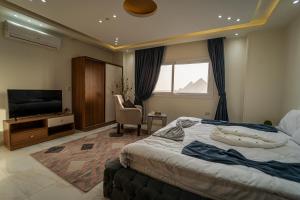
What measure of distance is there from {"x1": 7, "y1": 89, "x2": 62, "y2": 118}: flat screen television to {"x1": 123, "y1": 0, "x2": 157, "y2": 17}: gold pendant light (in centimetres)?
262

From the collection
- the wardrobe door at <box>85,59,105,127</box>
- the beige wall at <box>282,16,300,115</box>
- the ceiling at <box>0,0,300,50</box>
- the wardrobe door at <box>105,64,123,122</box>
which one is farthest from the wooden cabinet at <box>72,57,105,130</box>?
the beige wall at <box>282,16,300,115</box>

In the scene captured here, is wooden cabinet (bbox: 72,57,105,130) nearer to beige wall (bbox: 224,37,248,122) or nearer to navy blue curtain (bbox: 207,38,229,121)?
navy blue curtain (bbox: 207,38,229,121)

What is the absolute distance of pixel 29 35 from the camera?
10.3 ft

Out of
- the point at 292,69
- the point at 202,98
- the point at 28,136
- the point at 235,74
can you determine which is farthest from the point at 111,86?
the point at 292,69

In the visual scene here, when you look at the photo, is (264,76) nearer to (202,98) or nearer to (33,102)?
(202,98)

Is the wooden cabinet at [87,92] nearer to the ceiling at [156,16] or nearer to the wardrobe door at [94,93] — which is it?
the wardrobe door at [94,93]

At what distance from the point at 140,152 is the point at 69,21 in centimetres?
302

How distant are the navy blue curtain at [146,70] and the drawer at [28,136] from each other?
107 inches

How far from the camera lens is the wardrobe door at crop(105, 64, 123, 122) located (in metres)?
4.69

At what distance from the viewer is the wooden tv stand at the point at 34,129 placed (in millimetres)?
2760

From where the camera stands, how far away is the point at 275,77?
10.6 feet

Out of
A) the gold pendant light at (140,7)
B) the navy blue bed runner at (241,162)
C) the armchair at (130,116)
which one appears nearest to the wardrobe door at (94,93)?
the armchair at (130,116)

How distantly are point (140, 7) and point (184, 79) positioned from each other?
256cm

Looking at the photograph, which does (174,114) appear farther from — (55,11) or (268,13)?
(55,11)
